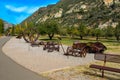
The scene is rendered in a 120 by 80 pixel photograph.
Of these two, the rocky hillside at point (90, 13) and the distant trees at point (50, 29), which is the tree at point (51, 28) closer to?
the distant trees at point (50, 29)

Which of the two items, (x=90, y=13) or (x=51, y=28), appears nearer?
(x=51, y=28)

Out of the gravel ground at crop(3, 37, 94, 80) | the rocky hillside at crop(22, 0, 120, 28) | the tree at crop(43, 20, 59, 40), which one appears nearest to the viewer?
the gravel ground at crop(3, 37, 94, 80)

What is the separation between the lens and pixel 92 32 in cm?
9981

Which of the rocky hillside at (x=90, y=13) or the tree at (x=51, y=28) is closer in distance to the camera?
the tree at (x=51, y=28)

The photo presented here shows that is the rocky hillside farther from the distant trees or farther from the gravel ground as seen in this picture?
the gravel ground

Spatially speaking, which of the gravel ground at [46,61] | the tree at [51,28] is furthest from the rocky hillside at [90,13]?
the gravel ground at [46,61]

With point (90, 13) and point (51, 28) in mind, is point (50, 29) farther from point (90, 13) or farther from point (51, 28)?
point (90, 13)

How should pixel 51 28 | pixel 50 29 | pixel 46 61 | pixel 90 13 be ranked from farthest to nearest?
pixel 90 13 → pixel 51 28 → pixel 50 29 → pixel 46 61

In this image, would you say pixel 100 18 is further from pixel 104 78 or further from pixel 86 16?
pixel 104 78

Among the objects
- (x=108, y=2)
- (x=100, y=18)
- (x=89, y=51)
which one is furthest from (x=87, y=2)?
(x=89, y=51)

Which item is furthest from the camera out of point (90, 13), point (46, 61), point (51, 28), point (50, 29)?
point (90, 13)

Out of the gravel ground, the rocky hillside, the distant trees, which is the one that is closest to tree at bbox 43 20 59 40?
the distant trees

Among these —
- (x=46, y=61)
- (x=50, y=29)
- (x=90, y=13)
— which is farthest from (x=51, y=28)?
(x=90, y=13)

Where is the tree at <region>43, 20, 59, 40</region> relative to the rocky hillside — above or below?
below
